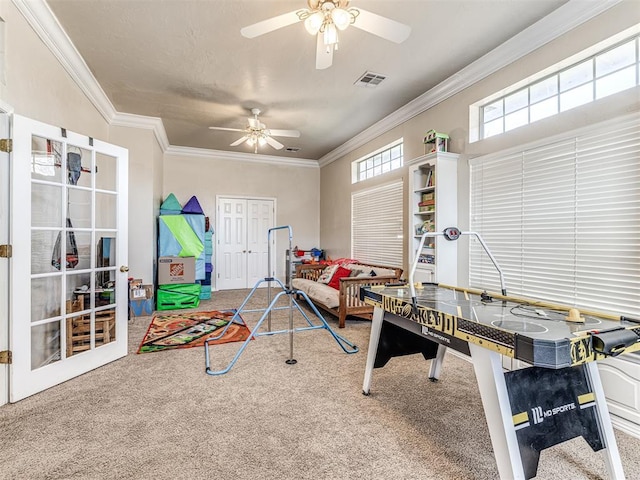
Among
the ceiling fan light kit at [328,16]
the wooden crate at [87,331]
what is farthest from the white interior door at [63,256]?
the ceiling fan light kit at [328,16]

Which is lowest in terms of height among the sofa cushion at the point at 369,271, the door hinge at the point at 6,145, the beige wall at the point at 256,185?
the sofa cushion at the point at 369,271

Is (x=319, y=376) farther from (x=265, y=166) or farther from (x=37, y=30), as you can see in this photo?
(x=265, y=166)

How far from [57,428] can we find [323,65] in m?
3.00

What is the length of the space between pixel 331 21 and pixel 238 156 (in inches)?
203

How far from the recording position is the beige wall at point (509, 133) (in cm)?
219

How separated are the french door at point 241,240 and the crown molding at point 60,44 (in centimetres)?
323

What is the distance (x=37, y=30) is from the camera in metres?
2.54

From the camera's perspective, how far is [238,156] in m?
6.86

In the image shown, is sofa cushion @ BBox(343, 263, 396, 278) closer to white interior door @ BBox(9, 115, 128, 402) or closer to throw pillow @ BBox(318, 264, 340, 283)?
throw pillow @ BBox(318, 264, 340, 283)

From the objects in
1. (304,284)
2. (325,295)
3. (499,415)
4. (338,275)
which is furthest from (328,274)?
(499,415)

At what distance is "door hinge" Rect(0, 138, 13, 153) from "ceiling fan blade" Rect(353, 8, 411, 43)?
2.49m

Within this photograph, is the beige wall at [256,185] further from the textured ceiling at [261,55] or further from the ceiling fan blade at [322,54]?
the ceiling fan blade at [322,54]

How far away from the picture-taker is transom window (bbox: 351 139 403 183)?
4.86 meters

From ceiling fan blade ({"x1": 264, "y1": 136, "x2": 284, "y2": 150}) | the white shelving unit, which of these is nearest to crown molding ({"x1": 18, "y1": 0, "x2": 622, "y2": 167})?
the white shelving unit
